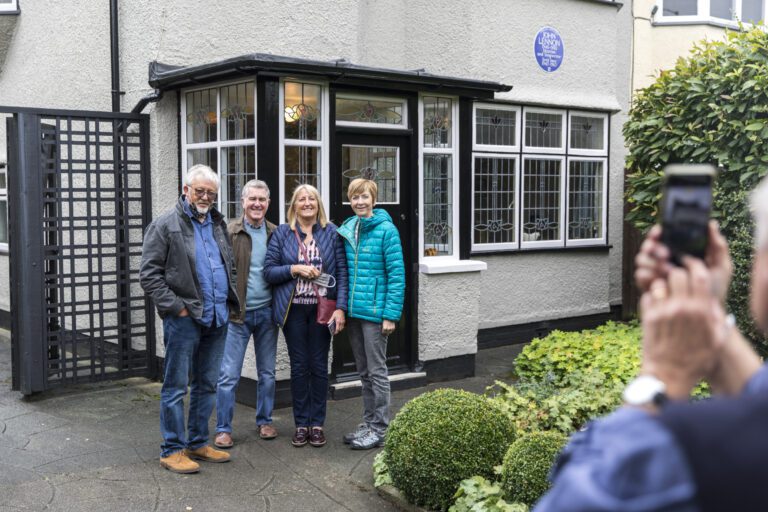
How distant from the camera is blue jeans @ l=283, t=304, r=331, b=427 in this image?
6434mm

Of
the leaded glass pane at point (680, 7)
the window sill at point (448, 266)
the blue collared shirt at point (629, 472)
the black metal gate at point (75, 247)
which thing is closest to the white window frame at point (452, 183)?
the window sill at point (448, 266)

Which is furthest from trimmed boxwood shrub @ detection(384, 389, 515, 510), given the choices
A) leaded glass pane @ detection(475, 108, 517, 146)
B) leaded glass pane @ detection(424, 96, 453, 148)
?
leaded glass pane @ detection(475, 108, 517, 146)

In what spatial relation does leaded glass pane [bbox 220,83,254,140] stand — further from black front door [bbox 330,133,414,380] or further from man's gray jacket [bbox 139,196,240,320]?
man's gray jacket [bbox 139,196,240,320]

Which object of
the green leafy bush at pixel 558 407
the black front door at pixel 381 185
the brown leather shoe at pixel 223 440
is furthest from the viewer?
the black front door at pixel 381 185

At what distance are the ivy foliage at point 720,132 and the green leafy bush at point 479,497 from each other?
4.33m

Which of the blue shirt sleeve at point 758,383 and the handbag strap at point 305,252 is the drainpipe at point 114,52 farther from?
the blue shirt sleeve at point 758,383

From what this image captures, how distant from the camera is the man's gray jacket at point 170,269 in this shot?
5598 mm

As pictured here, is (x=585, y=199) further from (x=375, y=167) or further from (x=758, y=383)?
(x=758, y=383)

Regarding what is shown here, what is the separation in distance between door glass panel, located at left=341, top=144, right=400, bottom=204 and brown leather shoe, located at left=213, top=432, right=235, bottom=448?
8.43 feet

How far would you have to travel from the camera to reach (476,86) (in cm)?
843

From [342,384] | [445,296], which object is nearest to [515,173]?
[445,296]

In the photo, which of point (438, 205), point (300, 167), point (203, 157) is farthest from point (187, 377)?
point (438, 205)

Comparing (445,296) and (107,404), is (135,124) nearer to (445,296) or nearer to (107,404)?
(107,404)

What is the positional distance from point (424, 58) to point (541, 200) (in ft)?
8.39
